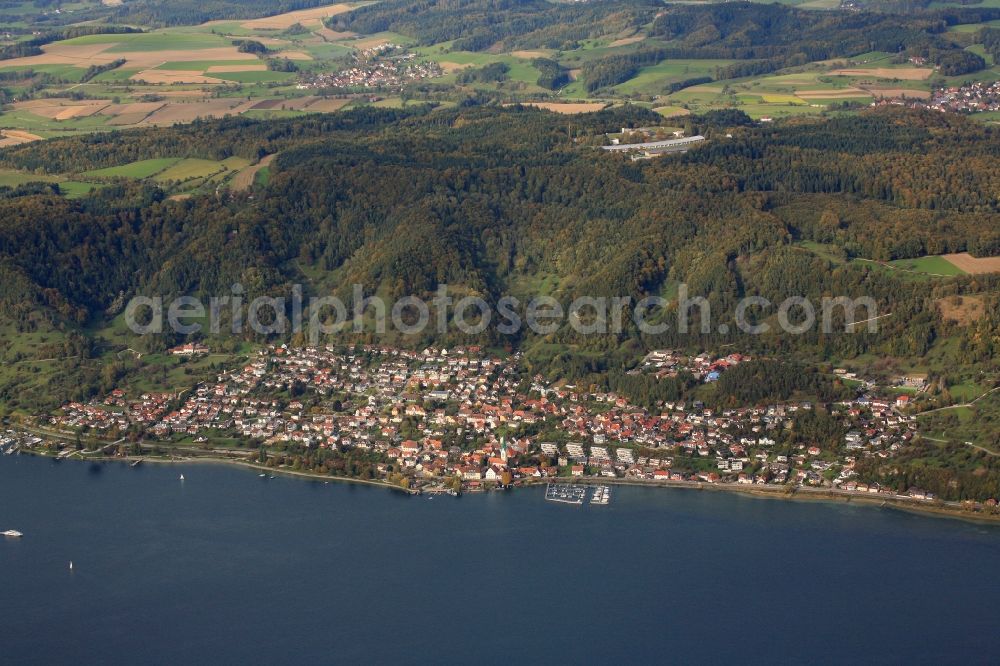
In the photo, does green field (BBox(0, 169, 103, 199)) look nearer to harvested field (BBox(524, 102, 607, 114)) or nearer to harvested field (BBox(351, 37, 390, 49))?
harvested field (BBox(524, 102, 607, 114))

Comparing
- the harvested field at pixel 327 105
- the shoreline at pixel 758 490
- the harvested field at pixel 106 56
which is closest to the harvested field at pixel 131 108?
the harvested field at pixel 327 105

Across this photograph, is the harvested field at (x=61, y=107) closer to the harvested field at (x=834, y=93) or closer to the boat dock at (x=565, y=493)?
the harvested field at (x=834, y=93)

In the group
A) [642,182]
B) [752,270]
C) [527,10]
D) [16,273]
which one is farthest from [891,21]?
[16,273]

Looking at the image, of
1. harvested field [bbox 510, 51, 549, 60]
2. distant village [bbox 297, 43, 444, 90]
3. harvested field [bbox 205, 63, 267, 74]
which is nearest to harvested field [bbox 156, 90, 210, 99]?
harvested field [bbox 205, 63, 267, 74]

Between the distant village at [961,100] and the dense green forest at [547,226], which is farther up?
the distant village at [961,100]

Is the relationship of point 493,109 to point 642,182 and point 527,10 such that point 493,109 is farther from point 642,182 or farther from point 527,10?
point 527,10

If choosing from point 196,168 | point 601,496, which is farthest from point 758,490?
point 196,168
